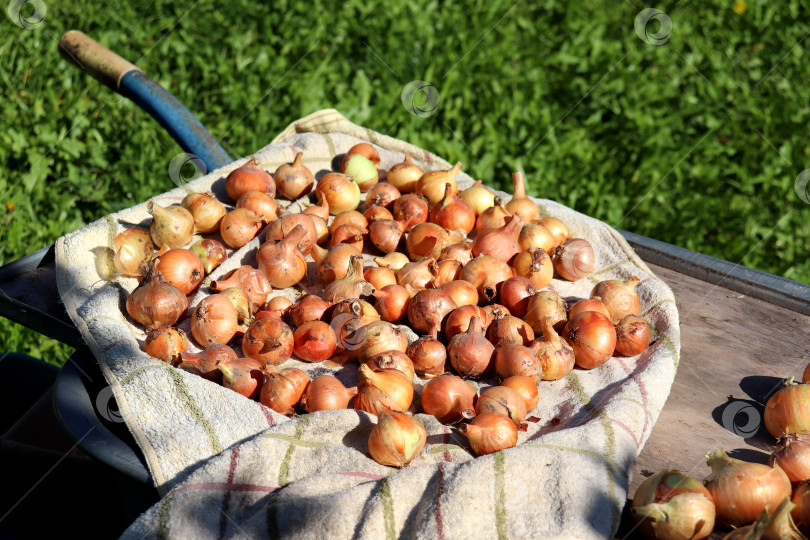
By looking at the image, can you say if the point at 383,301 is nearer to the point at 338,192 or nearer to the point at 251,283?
the point at 251,283

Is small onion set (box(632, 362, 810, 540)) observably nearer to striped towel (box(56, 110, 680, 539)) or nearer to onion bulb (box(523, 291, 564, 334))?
striped towel (box(56, 110, 680, 539))

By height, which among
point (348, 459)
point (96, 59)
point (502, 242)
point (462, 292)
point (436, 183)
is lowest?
point (348, 459)

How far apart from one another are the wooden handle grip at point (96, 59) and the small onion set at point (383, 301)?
72 cm

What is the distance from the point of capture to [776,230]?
4473 mm

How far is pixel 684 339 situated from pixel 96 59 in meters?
2.60

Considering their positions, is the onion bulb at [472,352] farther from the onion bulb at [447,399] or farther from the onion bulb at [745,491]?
the onion bulb at [745,491]

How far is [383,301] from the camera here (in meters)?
2.30

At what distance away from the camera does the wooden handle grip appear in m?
2.96

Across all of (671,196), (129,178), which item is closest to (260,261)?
(129,178)

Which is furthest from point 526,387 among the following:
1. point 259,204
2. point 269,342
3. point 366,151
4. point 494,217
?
point 366,151

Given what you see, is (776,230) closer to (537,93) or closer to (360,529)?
(537,93)

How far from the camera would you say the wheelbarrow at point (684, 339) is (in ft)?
6.08

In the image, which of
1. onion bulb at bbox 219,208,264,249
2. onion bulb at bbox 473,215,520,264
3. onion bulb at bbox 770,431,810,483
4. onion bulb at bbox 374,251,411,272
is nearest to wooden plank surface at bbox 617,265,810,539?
onion bulb at bbox 770,431,810,483

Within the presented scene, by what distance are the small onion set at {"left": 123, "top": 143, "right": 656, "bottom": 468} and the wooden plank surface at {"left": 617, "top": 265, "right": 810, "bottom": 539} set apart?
23cm
